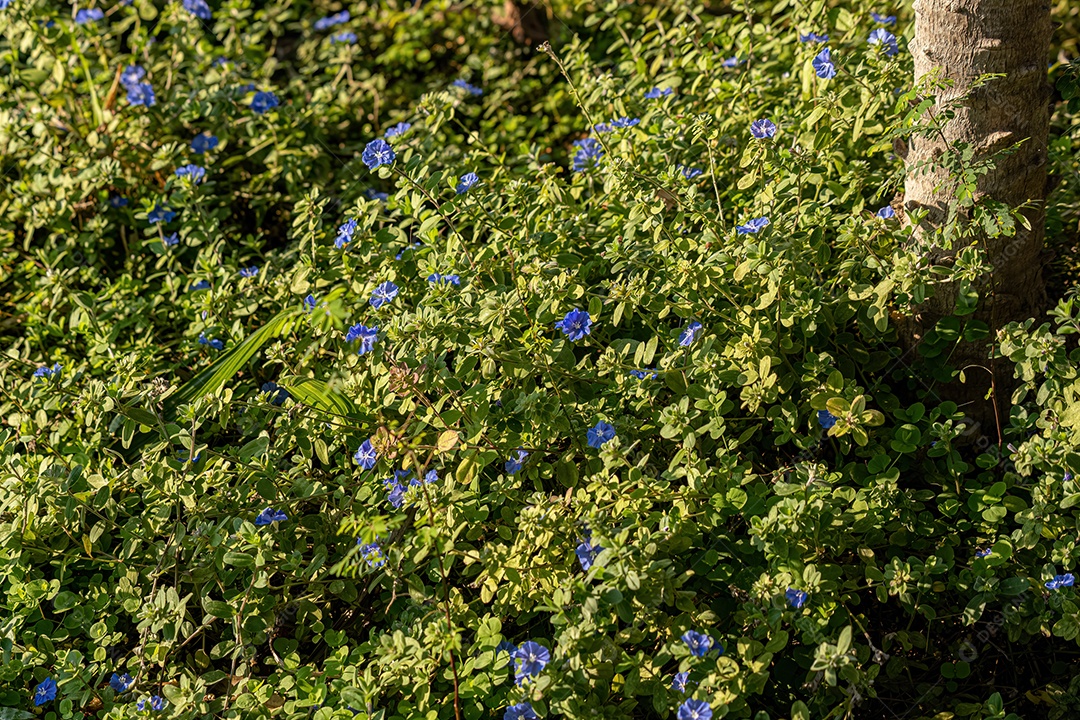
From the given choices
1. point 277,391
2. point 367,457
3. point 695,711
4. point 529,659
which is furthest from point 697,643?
point 277,391

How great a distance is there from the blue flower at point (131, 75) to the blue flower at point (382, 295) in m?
1.76

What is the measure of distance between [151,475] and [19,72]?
219 cm

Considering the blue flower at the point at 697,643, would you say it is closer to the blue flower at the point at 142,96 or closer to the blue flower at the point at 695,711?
the blue flower at the point at 695,711

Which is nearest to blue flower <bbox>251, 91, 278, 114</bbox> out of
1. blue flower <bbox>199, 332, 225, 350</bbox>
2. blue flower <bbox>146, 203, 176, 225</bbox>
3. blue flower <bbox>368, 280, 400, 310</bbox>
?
blue flower <bbox>146, 203, 176, 225</bbox>

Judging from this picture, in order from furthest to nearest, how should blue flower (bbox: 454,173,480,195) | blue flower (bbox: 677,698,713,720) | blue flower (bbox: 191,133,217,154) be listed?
blue flower (bbox: 191,133,217,154) → blue flower (bbox: 454,173,480,195) → blue flower (bbox: 677,698,713,720)

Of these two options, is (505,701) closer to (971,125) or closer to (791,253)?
(791,253)

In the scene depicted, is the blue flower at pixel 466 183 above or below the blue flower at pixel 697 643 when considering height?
above

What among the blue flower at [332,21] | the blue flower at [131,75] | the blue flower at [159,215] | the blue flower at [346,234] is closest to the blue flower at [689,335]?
the blue flower at [346,234]

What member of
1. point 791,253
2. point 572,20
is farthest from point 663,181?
point 572,20

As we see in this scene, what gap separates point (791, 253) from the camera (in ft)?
7.23

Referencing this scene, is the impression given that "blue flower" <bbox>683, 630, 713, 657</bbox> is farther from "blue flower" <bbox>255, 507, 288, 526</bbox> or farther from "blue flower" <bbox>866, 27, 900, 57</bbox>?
"blue flower" <bbox>866, 27, 900, 57</bbox>

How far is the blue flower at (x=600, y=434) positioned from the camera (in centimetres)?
214

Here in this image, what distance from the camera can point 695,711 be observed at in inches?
69.6

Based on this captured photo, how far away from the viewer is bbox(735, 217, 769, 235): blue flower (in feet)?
7.55
